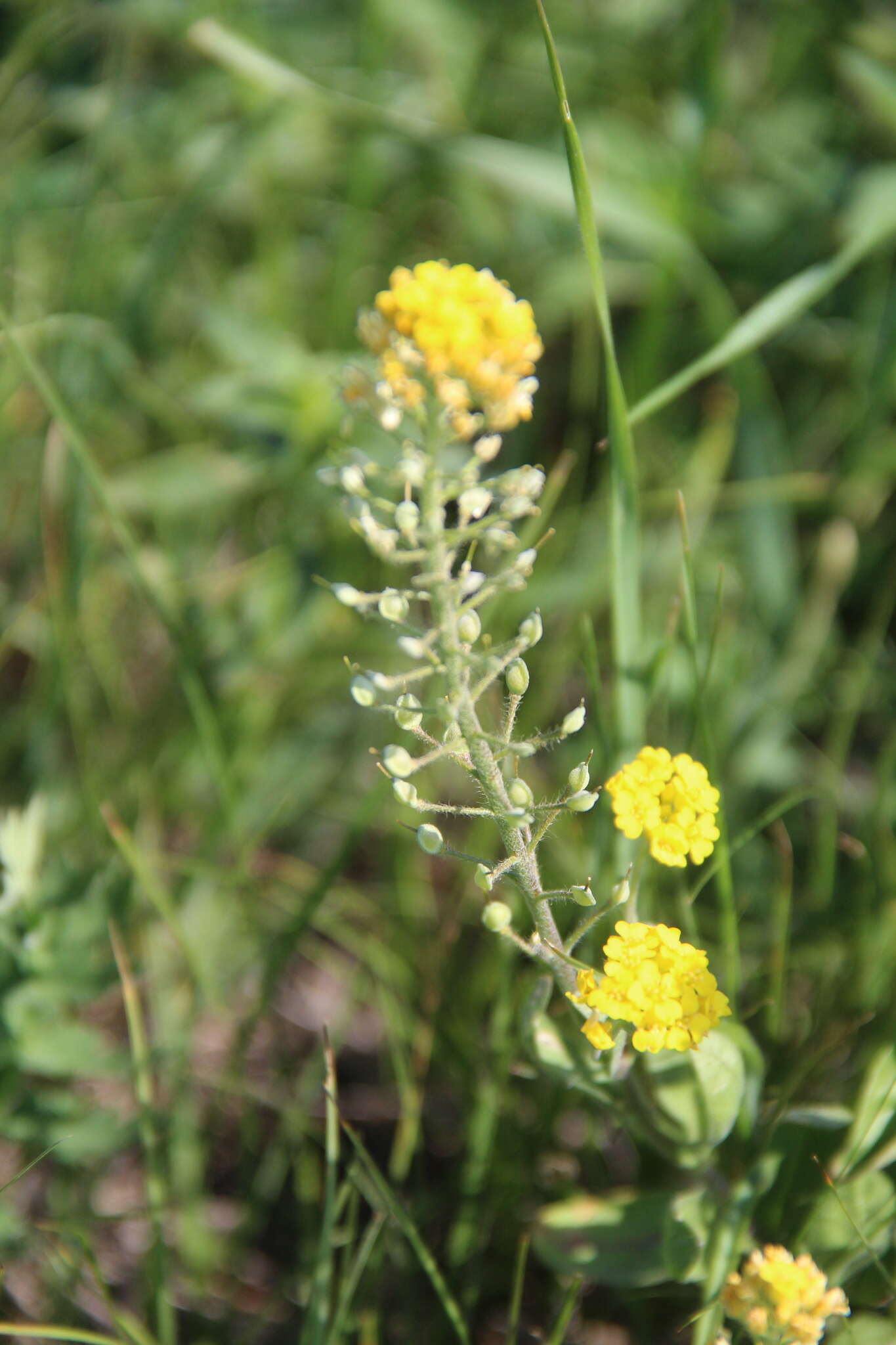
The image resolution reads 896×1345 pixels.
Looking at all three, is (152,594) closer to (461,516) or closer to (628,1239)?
(461,516)

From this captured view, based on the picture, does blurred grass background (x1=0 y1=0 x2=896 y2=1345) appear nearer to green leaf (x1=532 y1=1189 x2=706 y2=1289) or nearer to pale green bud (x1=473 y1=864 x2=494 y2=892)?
green leaf (x1=532 y1=1189 x2=706 y2=1289)

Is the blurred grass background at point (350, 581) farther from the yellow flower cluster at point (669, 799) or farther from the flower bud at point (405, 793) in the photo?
the flower bud at point (405, 793)

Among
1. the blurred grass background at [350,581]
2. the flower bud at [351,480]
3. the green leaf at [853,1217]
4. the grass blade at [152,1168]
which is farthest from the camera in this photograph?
the blurred grass background at [350,581]

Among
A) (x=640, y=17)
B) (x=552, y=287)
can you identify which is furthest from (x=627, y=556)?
(x=640, y=17)

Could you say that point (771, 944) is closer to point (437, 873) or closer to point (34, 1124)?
point (437, 873)

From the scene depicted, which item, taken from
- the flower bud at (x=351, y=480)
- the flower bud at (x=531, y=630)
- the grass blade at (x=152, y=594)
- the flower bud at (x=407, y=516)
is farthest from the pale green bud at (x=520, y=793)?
the grass blade at (x=152, y=594)
